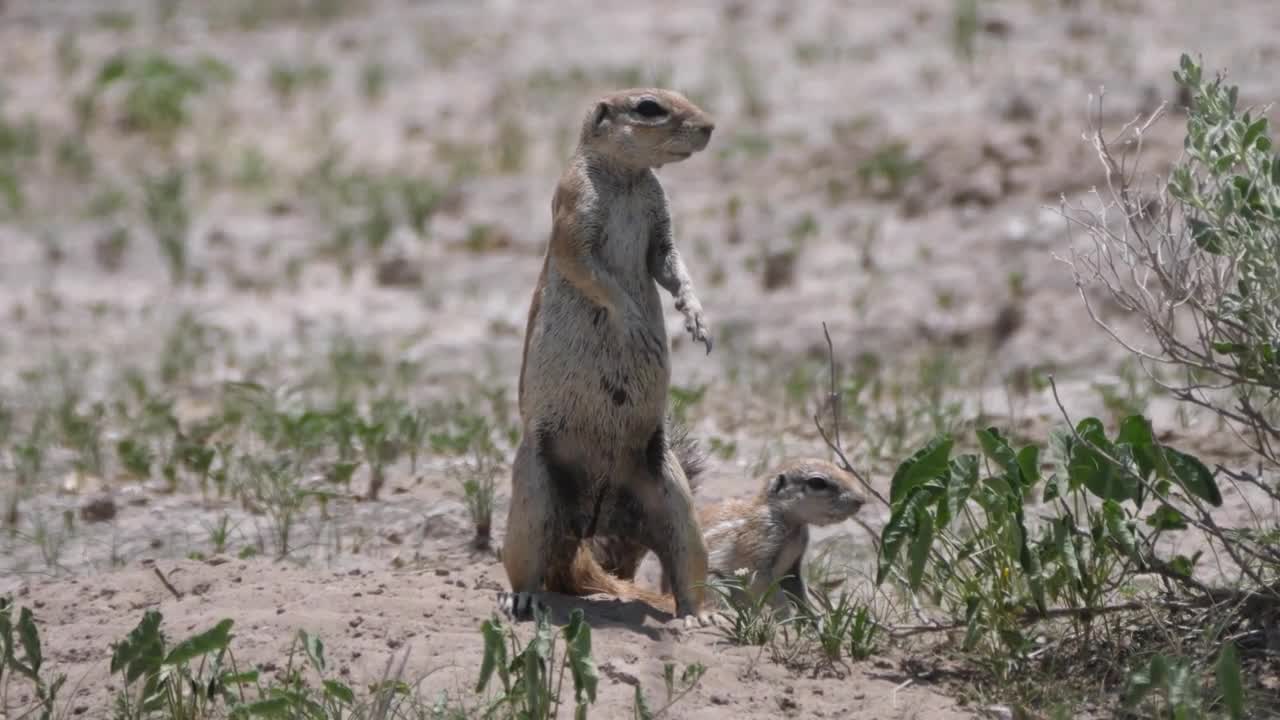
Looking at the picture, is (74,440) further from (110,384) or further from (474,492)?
(474,492)

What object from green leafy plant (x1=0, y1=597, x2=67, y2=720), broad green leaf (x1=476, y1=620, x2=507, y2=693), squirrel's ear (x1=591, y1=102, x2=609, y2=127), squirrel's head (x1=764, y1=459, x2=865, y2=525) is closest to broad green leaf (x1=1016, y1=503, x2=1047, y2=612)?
broad green leaf (x1=476, y1=620, x2=507, y2=693)

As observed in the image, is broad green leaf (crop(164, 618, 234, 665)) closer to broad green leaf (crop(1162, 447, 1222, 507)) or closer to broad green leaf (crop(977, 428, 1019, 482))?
broad green leaf (crop(977, 428, 1019, 482))

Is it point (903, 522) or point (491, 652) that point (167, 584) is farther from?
point (903, 522)

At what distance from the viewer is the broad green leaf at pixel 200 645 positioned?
445cm

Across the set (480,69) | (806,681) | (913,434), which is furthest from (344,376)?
(480,69)

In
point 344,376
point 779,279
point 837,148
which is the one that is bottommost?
point 344,376

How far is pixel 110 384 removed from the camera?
916cm

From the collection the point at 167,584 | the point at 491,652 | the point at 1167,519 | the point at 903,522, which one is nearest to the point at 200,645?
the point at 491,652

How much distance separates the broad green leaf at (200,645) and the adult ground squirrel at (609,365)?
1.05 metres

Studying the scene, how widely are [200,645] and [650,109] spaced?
211cm

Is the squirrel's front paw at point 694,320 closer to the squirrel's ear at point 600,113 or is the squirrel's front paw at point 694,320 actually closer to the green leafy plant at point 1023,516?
the squirrel's ear at point 600,113

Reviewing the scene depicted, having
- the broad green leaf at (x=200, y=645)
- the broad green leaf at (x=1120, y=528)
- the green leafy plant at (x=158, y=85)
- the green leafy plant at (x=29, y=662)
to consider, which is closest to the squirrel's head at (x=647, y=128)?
the broad green leaf at (x=1120, y=528)

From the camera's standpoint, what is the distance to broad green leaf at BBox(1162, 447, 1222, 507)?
15.3 feet

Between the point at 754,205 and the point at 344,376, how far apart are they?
3583 millimetres
